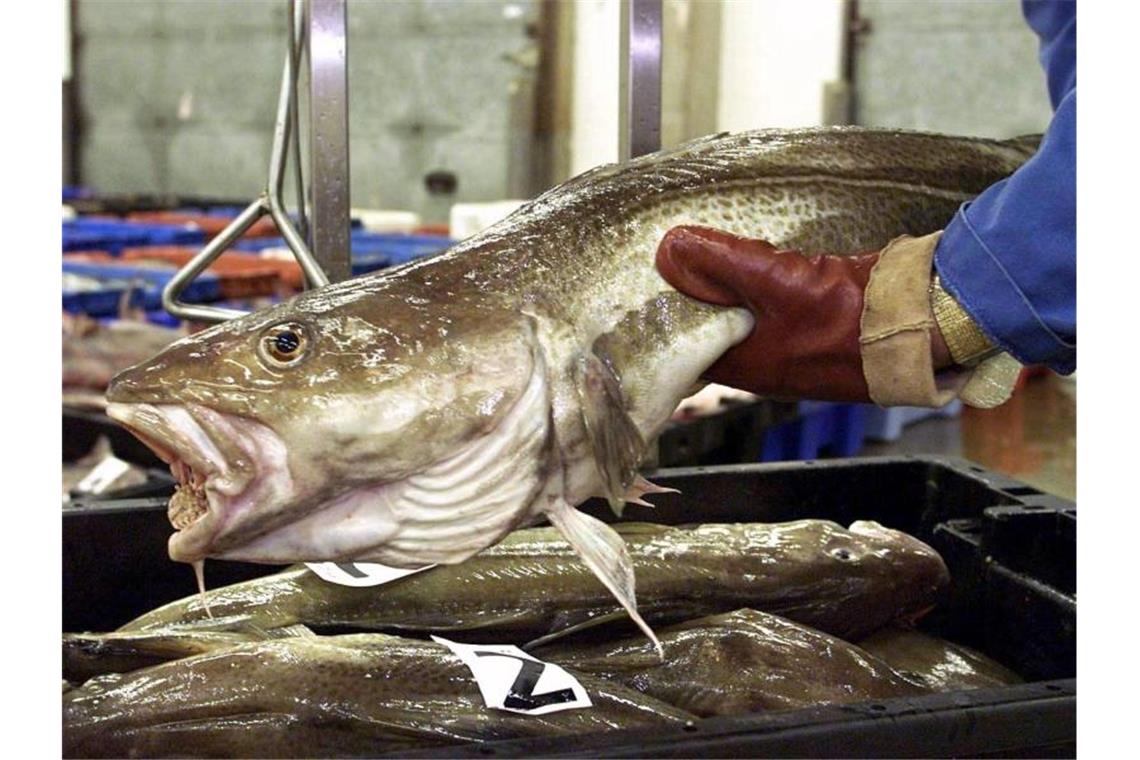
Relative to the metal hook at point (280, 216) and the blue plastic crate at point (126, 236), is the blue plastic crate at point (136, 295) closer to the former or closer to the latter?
the blue plastic crate at point (126, 236)

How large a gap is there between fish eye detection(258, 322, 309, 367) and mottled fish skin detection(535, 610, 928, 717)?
60 centimetres

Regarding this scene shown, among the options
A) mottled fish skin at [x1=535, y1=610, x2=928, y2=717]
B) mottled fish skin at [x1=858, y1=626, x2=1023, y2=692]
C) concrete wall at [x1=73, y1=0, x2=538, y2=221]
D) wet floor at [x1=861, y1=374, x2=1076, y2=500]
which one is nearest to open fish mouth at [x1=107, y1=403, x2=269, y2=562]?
mottled fish skin at [x1=535, y1=610, x2=928, y2=717]

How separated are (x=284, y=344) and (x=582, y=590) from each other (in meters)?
0.74

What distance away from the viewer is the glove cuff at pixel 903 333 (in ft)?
4.58

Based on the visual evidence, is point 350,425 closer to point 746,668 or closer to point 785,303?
point 785,303

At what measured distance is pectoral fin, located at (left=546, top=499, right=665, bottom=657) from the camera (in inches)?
49.9

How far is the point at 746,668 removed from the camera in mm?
1668

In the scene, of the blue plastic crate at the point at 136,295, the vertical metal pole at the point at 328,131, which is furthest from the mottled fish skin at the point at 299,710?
the blue plastic crate at the point at 136,295

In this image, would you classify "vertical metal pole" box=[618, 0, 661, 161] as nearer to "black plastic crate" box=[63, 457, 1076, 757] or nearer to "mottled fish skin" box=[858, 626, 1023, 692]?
"black plastic crate" box=[63, 457, 1076, 757]

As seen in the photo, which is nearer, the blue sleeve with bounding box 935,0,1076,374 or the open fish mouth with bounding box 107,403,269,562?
the open fish mouth with bounding box 107,403,269,562

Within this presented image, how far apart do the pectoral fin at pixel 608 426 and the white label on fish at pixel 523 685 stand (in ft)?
1.02

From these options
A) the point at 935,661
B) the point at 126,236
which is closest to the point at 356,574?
the point at 935,661

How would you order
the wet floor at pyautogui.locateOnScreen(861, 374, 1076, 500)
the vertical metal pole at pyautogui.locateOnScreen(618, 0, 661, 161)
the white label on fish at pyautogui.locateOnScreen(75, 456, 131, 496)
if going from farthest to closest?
the wet floor at pyautogui.locateOnScreen(861, 374, 1076, 500) < the white label on fish at pyautogui.locateOnScreen(75, 456, 131, 496) < the vertical metal pole at pyautogui.locateOnScreen(618, 0, 661, 161)
